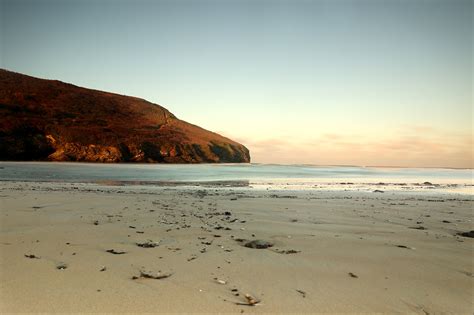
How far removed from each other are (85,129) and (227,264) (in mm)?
62085

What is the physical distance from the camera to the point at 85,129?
58469 millimetres

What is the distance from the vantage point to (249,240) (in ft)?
14.8

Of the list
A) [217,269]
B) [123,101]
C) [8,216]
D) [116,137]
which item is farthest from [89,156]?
[217,269]

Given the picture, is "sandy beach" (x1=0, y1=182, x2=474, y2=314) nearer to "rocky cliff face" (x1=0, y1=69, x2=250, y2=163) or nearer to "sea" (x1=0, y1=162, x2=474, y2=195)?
"sea" (x1=0, y1=162, x2=474, y2=195)

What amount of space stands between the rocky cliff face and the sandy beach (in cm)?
5187

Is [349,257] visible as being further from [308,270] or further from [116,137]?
[116,137]

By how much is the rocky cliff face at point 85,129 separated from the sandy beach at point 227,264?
51868 millimetres

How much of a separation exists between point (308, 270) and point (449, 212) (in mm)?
6365

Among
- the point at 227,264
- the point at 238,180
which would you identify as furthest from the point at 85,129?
the point at 227,264

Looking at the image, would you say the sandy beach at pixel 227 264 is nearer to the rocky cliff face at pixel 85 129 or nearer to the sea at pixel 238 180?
the sea at pixel 238 180

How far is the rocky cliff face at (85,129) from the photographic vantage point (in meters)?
51.3

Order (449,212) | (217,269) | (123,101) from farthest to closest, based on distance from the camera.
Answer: (123,101) < (449,212) < (217,269)

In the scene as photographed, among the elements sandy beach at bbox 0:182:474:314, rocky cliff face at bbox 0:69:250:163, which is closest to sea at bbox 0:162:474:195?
sandy beach at bbox 0:182:474:314

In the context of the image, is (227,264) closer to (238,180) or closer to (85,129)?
(238,180)
